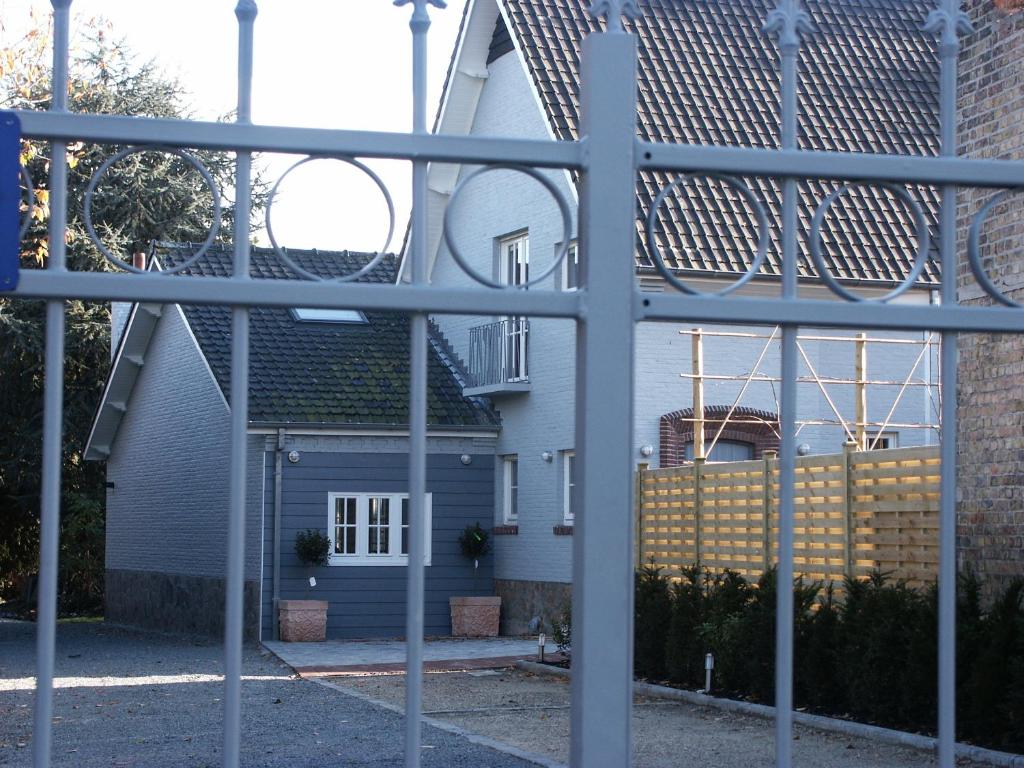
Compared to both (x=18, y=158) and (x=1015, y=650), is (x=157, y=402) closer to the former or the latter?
(x=1015, y=650)

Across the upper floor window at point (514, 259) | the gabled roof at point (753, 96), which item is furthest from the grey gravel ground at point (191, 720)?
the gabled roof at point (753, 96)

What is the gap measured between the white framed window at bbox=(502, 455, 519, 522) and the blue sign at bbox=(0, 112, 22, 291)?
19809 millimetres

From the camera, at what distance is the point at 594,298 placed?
9.30 ft

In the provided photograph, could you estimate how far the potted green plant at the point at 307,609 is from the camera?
20.6m

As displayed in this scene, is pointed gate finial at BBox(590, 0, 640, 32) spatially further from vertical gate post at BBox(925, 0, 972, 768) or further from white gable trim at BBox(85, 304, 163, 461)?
white gable trim at BBox(85, 304, 163, 461)

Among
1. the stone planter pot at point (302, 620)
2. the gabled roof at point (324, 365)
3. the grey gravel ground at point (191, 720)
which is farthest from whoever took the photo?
the gabled roof at point (324, 365)

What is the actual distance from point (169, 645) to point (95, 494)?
12.7 meters

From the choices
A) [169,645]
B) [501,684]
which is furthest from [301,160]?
[169,645]

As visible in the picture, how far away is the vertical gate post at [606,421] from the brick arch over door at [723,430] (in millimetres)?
16765

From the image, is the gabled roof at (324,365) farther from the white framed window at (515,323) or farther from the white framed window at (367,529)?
the white framed window at (367,529)

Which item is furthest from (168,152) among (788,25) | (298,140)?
(788,25)

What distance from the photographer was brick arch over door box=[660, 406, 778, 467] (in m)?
19.8

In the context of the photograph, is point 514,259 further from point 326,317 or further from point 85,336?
point 85,336

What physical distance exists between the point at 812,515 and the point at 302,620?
9.97 meters
